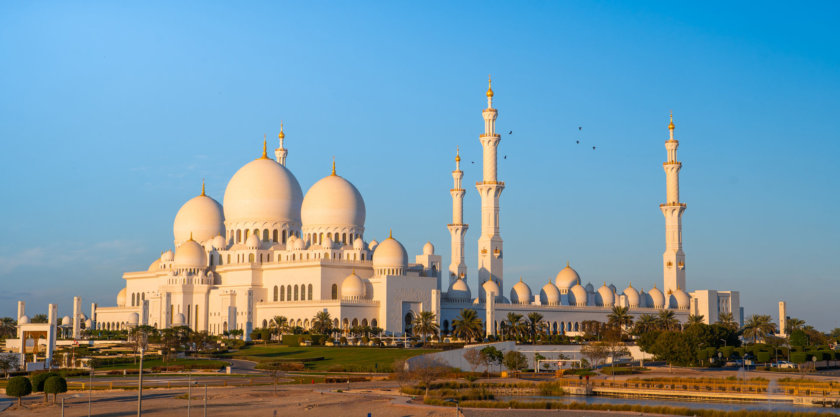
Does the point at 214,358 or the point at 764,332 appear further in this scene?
the point at 764,332

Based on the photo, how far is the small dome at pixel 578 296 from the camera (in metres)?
99.5

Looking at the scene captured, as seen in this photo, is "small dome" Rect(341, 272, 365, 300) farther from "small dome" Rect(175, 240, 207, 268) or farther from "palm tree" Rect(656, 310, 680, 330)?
"palm tree" Rect(656, 310, 680, 330)

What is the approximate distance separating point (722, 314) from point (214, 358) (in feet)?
174

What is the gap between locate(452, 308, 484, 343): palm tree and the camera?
80500 millimetres

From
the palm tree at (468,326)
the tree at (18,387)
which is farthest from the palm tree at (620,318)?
the tree at (18,387)

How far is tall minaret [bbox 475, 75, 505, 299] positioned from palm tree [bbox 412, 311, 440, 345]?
1104 cm

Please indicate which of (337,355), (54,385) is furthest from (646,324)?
(54,385)

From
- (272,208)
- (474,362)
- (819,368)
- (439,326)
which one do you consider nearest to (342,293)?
(439,326)

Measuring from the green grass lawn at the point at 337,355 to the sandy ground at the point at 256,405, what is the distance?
11480 millimetres

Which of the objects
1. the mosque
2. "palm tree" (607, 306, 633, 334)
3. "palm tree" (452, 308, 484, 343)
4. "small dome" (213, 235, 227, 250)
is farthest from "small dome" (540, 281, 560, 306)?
"small dome" (213, 235, 227, 250)

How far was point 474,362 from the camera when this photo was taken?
6228cm

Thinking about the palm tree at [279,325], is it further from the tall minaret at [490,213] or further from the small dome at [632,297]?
the small dome at [632,297]

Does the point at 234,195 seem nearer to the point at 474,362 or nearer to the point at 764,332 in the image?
the point at 474,362

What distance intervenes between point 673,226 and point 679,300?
7481mm
